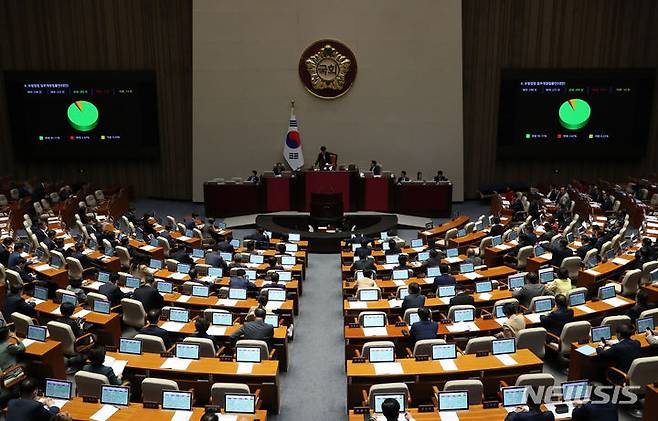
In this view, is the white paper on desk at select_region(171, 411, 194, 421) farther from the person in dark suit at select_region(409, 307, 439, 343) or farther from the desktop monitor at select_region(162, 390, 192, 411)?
the person in dark suit at select_region(409, 307, 439, 343)

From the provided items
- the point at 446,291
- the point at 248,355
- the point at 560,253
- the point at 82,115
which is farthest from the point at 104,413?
the point at 82,115

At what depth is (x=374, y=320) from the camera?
938cm

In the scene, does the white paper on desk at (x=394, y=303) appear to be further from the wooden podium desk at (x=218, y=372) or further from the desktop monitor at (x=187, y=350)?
the desktop monitor at (x=187, y=350)

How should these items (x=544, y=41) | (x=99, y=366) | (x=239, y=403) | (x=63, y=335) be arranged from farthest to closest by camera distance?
(x=544, y=41)
(x=63, y=335)
(x=99, y=366)
(x=239, y=403)

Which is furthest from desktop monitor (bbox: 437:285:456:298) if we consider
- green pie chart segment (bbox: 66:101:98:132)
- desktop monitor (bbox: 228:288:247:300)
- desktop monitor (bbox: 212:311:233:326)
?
green pie chart segment (bbox: 66:101:98:132)

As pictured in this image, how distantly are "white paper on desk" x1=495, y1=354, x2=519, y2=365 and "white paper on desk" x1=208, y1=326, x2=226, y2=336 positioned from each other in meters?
4.23

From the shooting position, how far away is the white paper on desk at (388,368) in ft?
24.7

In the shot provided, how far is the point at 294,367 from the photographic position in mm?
9680

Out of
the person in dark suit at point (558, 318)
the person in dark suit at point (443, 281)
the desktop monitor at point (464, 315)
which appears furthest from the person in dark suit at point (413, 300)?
the person in dark suit at point (558, 318)

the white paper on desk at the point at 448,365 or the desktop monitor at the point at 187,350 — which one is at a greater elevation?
the desktop monitor at the point at 187,350

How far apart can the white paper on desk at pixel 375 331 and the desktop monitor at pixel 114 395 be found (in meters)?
3.69

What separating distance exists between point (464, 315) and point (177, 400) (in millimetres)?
4901

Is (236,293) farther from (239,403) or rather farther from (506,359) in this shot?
(506,359)

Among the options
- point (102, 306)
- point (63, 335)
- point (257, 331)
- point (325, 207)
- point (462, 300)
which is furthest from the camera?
point (325, 207)
